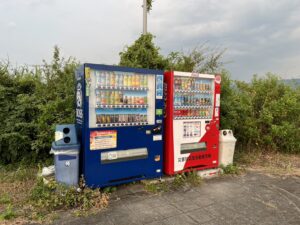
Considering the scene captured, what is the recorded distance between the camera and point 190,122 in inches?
→ 187

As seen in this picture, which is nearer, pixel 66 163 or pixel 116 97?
pixel 66 163

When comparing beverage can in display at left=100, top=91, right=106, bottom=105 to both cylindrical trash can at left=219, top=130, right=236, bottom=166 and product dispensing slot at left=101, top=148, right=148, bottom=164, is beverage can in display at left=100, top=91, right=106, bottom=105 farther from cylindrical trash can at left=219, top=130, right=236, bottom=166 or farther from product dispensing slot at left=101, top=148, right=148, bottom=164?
cylindrical trash can at left=219, top=130, right=236, bottom=166

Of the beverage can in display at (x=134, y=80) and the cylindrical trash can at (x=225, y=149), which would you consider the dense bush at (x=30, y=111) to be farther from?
the cylindrical trash can at (x=225, y=149)

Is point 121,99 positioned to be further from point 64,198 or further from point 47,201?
point 47,201

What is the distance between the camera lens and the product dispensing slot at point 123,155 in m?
3.97

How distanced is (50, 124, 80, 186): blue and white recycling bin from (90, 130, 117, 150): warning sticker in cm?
26

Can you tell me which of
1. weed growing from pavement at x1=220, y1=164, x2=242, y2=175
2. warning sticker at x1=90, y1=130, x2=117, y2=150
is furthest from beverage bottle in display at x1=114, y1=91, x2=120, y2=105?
weed growing from pavement at x1=220, y1=164, x2=242, y2=175

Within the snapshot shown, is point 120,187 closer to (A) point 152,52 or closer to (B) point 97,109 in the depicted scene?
(B) point 97,109

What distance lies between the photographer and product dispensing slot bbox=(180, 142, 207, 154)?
185 inches

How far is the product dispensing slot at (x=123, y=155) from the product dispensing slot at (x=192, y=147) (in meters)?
0.79

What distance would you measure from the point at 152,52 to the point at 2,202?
15.0 feet

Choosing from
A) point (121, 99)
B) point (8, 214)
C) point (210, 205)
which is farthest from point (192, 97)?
point (8, 214)

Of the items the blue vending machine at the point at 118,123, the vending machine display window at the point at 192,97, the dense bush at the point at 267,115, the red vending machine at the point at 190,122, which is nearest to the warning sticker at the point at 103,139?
the blue vending machine at the point at 118,123

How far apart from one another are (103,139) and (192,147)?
1.85 m
